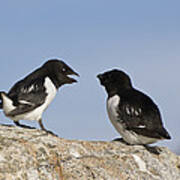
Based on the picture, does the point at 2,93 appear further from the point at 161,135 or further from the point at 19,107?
the point at 161,135

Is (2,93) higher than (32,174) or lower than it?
higher

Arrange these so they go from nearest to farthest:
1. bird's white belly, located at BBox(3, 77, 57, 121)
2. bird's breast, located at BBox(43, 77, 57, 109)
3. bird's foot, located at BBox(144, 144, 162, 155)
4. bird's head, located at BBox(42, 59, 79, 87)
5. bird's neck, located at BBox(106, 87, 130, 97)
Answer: bird's foot, located at BBox(144, 144, 162, 155) → bird's neck, located at BBox(106, 87, 130, 97) → bird's white belly, located at BBox(3, 77, 57, 121) → bird's breast, located at BBox(43, 77, 57, 109) → bird's head, located at BBox(42, 59, 79, 87)

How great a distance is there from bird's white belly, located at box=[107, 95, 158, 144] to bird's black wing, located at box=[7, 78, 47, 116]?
5.29 feet

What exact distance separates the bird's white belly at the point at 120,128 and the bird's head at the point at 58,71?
5.69ft

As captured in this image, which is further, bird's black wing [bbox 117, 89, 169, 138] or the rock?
bird's black wing [bbox 117, 89, 169, 138]

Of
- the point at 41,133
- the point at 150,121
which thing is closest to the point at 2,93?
the point at 41,133

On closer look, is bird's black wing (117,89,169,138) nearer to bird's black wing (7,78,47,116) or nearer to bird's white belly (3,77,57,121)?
bird's white belly (3,77,57,121)

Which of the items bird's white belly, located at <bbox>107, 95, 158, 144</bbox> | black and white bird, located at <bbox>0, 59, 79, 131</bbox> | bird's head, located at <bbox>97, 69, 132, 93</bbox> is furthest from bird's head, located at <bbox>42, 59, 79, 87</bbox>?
bird's white belly, located at <bbox>107, 95, 158, 144</bbox>

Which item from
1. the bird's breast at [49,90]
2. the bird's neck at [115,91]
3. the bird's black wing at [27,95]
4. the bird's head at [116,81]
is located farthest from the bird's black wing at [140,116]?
the bird's black wing at [27,95]

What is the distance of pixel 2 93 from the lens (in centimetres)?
937

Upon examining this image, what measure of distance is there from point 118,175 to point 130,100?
2.10m

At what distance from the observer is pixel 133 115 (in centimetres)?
860

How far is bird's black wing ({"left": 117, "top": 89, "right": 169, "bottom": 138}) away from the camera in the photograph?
8391 mm

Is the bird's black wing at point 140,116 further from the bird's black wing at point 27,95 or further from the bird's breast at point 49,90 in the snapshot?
the bird's black wing at point 27,95
